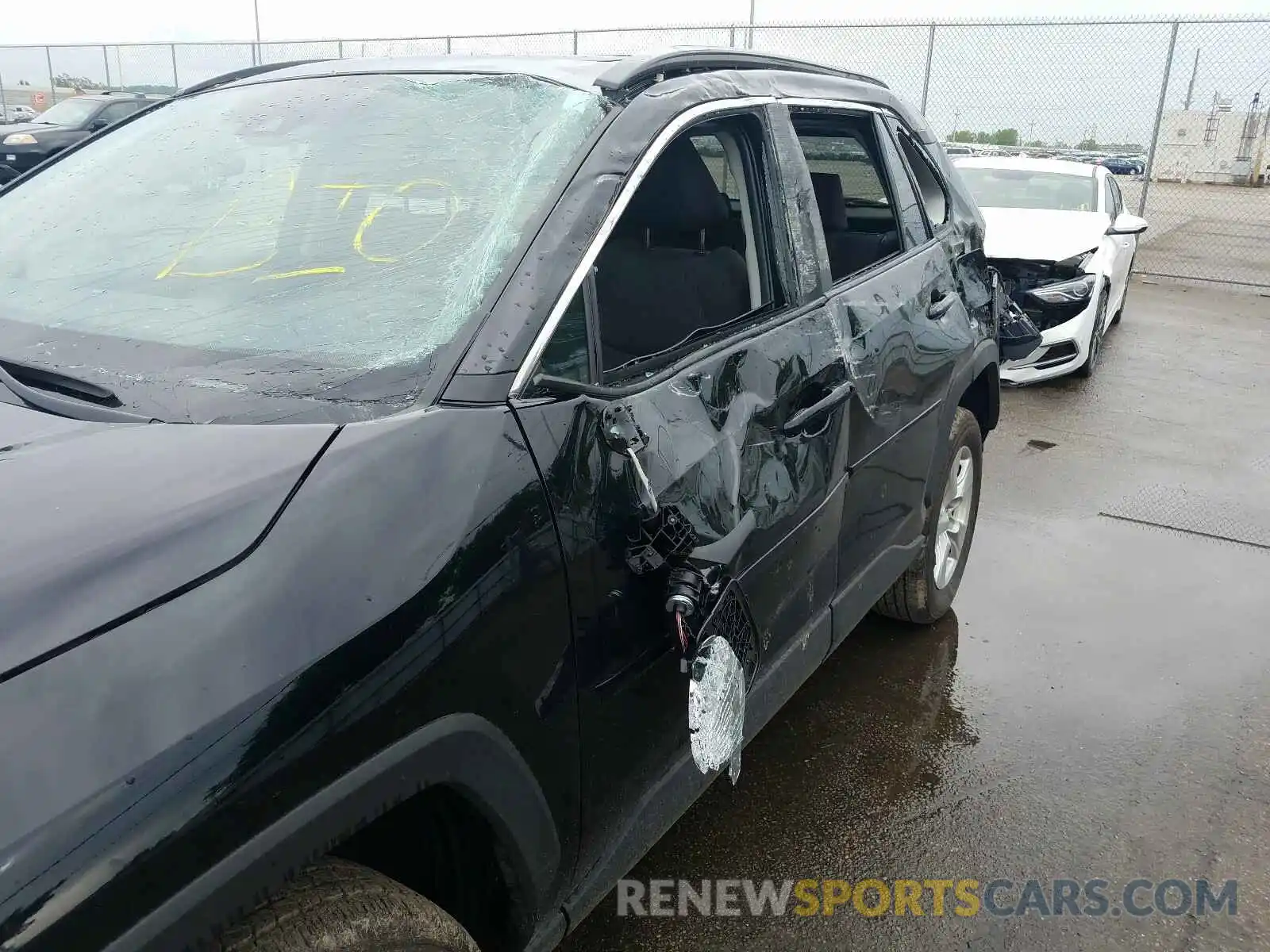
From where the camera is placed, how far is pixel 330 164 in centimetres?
208

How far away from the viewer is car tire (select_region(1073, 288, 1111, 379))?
293 inches

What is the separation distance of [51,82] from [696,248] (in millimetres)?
25412

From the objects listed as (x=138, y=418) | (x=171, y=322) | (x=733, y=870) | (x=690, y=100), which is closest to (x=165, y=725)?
(x=138, y=418)

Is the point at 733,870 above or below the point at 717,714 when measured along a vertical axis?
below

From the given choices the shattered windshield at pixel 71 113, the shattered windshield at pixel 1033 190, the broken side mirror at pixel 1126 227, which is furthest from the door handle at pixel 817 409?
the shattered windshield at pixel 71 113

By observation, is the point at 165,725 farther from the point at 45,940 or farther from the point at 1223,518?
the point at 1223,518

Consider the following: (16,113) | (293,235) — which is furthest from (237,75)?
(16,113)

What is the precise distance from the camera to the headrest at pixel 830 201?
2.85 m

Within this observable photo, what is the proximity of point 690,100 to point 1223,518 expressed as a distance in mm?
4100

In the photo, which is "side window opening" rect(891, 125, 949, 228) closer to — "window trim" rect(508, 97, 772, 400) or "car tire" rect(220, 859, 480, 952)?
"window trim" rect(508, 97, 772, 400)

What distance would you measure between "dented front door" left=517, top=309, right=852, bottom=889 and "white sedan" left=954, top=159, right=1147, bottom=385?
16.1ft

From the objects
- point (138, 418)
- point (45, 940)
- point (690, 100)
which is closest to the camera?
point (45, 940)

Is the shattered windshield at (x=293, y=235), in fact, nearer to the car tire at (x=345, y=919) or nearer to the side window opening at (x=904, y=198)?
the car tire at (x=345, y=919)

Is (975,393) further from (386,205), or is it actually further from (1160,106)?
(1160,106)
